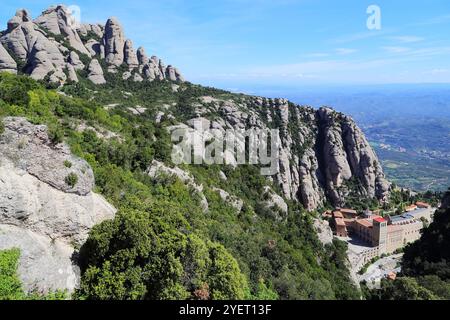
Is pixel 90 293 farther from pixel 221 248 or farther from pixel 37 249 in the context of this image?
pixel 221 248

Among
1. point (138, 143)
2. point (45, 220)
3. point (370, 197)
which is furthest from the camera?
point (370, 197)

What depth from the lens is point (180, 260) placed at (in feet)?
48.7

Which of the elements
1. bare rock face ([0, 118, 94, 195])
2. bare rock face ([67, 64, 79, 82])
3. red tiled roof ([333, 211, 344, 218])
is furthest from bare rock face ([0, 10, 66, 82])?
red tiled roof ([333, 211, 344, 218])

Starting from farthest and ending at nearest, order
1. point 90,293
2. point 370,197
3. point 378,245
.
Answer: point 370,197, point 378,245, point 90,293

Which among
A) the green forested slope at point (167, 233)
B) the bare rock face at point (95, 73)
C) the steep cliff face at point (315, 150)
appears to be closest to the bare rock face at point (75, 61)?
the bare rock face at point (95, 73)

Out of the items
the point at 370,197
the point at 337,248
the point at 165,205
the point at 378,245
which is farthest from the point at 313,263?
the point at 370,197

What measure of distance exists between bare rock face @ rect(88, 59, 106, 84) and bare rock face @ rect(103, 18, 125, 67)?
1030cm

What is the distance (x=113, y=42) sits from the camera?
88562mm

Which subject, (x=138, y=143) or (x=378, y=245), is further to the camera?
(x=378, y=245)

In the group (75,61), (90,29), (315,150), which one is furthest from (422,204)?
(90,29)

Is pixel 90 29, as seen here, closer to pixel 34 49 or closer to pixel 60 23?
pixel 60 23
